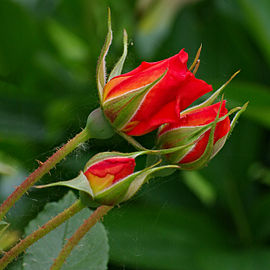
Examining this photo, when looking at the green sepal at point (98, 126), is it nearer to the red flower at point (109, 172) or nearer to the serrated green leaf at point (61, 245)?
the red flower at point (109, 172)

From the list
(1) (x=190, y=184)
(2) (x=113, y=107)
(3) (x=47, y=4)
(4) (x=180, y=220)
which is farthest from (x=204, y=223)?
(2) (x=113, y=107)

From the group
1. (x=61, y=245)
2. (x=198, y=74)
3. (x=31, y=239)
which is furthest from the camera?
(x=198, y=74)

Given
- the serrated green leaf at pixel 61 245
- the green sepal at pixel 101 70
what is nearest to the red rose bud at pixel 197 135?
the green sepal at pixel 101 70

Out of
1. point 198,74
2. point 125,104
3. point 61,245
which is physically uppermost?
point 125,104

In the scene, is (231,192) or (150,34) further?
(150,34)

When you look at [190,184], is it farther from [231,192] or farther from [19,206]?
[19,206]

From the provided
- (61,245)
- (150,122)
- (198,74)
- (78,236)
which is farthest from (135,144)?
(198,74)

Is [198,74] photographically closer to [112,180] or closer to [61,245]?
[61,245]
